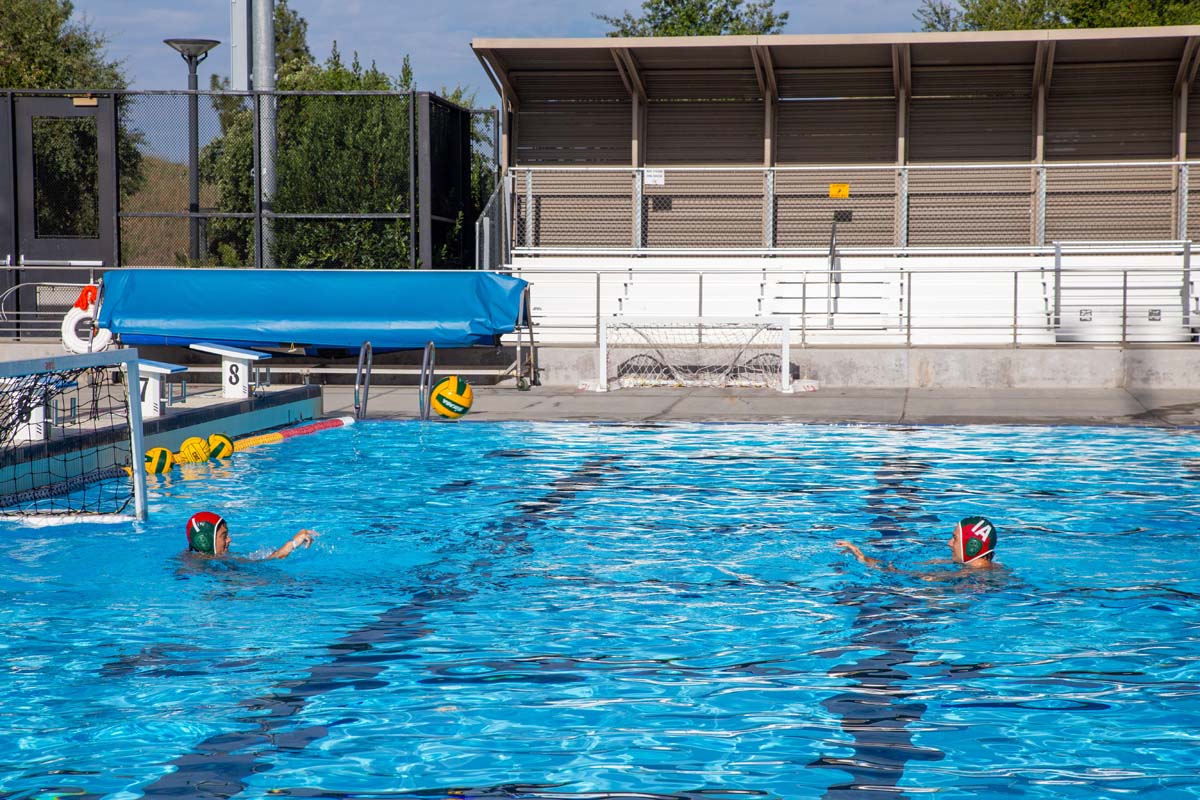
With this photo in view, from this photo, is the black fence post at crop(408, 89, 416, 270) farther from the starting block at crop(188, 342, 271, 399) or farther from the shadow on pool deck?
the starting block at crop(188, 342, 271, 399)

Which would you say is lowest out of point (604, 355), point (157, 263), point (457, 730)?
point (457, 730)

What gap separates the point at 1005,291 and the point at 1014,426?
769cm

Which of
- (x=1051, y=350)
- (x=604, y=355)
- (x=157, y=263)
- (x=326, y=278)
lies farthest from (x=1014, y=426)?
(x=157, y=263)

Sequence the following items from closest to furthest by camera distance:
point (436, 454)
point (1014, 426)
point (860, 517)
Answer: point (860, 517) < point (436, 454) < point (1014, 426)

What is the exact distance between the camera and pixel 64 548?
837 cm

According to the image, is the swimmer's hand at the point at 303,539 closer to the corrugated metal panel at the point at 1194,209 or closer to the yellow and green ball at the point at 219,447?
the yellow and green ball at the point at 219,447

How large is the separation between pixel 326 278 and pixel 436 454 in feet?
20.4

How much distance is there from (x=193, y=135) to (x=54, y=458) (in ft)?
33.6

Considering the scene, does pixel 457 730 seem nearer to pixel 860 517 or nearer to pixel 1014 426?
pixel 860 517

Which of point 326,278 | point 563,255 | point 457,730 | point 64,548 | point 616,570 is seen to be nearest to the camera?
point 457,730

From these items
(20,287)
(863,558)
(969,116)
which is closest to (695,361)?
(969,116)

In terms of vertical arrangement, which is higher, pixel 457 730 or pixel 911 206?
pixel 911 206

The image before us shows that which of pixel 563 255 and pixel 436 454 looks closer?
pixel 436 454

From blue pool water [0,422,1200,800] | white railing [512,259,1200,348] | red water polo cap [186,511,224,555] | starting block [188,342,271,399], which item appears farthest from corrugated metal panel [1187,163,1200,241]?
red water polo cap [186,511,224,555]
